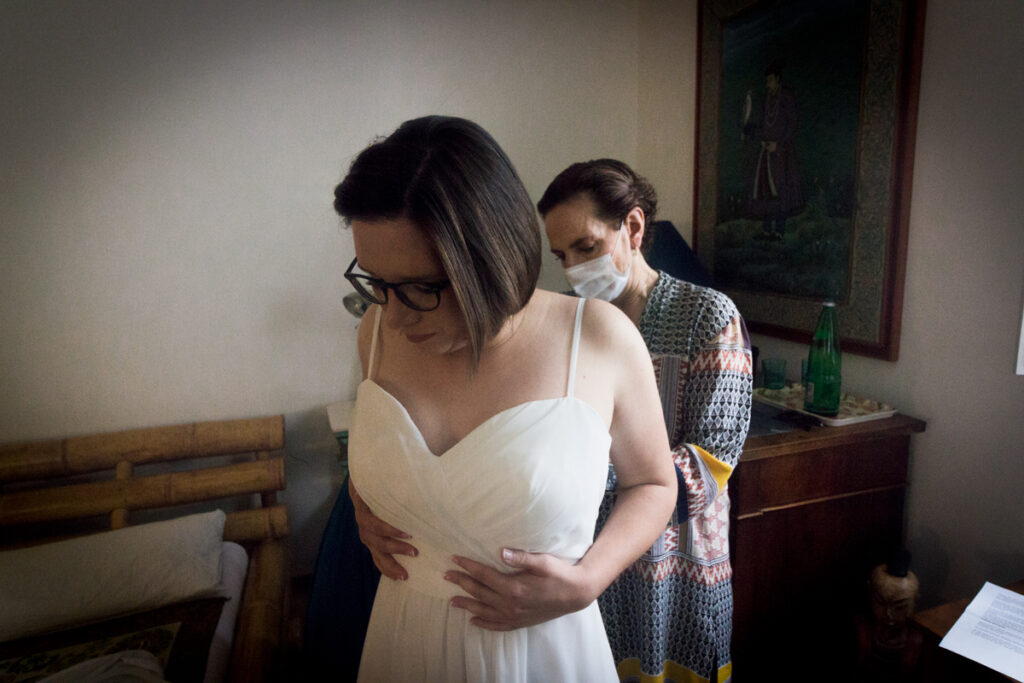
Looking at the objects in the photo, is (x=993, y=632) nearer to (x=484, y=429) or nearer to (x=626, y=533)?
(x=626, y=533)

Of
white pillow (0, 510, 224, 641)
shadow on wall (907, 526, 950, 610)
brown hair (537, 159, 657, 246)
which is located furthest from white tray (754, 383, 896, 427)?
white pillow (0, 510, 224, 641)

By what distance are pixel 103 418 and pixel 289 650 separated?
114cm

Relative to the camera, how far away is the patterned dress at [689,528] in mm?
1161

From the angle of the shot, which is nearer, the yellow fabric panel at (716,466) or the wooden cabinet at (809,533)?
the yellow fabric panel at (716,466)

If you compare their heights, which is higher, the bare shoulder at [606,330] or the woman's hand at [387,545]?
the bare shoulder at [606,330]

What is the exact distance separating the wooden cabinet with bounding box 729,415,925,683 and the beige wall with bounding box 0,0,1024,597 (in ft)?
0.40

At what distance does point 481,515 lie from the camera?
2.60 feet

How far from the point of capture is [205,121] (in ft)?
6.91

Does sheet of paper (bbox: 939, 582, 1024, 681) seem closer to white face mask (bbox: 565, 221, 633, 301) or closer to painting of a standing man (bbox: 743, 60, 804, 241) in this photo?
white face mask (bbox: 565, 221, 633, 301)

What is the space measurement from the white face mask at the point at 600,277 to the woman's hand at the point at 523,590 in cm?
70

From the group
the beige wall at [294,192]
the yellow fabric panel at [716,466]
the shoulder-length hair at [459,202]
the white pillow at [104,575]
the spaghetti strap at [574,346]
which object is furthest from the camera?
the white pillow at [104,575]

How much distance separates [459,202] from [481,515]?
1.38 ft

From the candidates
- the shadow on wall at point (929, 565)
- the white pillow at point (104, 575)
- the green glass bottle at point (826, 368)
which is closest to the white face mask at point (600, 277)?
the green glass bottle at point (826, 368)

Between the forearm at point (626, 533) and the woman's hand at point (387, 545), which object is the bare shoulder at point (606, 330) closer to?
the forearm at point (626, 533)
